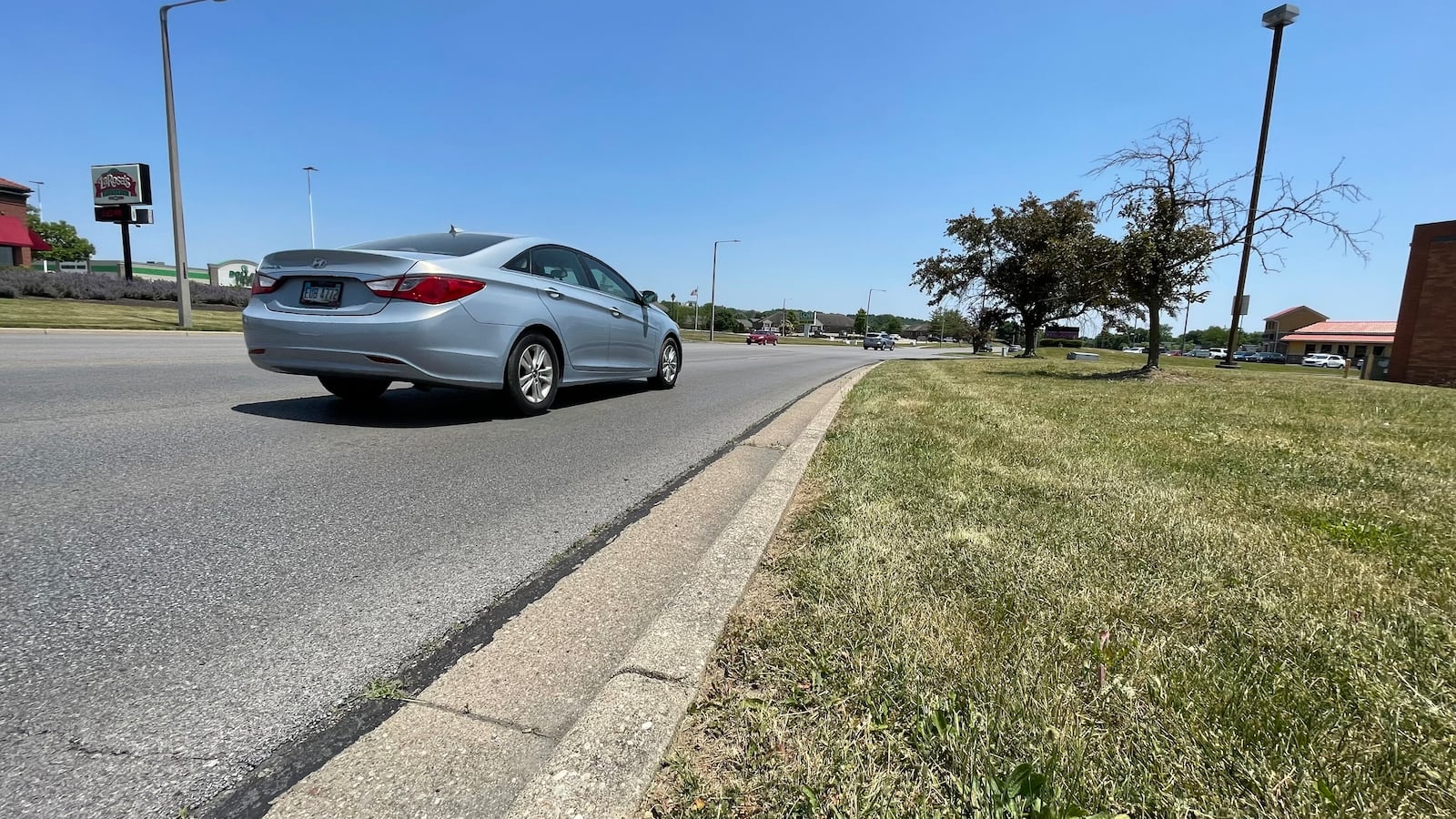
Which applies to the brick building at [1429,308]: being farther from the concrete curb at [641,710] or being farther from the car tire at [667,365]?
the concrete curb at [641,710]

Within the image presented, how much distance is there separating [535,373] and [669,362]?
9.80 ft

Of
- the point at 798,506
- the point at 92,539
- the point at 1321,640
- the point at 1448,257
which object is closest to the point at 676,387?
the point at 798,506

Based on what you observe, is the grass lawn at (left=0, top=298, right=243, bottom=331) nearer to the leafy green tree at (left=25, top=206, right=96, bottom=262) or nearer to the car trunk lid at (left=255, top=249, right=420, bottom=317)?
the car trunk lid at (left=255, top=249, right=420, bottom=317)

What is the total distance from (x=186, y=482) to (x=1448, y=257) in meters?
30.0

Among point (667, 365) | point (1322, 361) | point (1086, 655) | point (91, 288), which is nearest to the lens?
point (1086, 655)

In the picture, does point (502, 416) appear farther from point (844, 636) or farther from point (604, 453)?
point (844, 636)

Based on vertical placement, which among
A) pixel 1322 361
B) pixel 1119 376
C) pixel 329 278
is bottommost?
pixel 1119 376

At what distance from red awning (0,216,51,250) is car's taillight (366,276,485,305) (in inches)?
2419

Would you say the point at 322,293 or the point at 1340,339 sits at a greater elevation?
the point at 1340,339

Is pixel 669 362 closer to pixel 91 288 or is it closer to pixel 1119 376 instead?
pixel 1119 376

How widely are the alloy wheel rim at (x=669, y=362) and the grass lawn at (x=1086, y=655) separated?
5.00 meters

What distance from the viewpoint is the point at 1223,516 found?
9.57 feet

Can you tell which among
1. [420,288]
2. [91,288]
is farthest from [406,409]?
[91,288]

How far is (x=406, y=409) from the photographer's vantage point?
5.69 m
